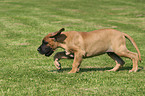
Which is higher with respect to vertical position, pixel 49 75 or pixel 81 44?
pixel 81 44

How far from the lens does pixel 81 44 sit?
885 cm

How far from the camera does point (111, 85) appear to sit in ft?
24.4

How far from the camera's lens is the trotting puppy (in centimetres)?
880

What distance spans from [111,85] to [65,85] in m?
1.31

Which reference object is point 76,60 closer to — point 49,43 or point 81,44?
point 81,44

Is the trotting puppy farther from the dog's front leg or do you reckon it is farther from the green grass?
the green grass

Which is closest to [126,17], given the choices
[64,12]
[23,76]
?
[64,12]

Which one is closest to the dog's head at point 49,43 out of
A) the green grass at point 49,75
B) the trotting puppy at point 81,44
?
the trotting puppy at point 81,44

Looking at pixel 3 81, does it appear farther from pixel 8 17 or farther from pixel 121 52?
pixel 8 17

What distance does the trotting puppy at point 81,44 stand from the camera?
28.9 ft

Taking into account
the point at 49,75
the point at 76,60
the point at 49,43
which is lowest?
the point at 49,75

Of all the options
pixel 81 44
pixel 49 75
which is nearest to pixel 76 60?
pixel 81 44

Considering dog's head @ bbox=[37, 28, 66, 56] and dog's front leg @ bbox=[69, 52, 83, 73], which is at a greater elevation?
dog's head @ bbox=[37, 28, 66, 56]

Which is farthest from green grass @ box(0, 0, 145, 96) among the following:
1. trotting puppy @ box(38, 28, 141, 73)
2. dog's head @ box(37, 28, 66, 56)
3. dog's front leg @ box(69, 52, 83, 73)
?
dog's head @ box(37, 28, 66, 56)
